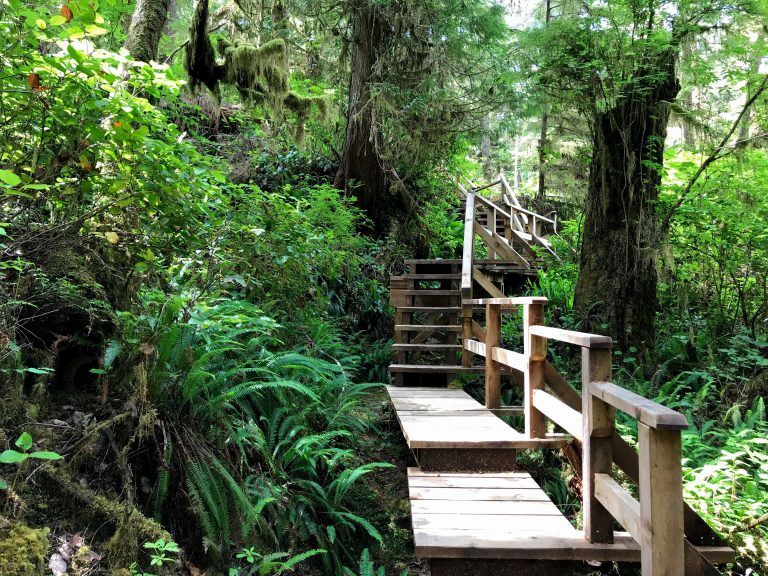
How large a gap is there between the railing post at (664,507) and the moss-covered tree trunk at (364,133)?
27.1 ft

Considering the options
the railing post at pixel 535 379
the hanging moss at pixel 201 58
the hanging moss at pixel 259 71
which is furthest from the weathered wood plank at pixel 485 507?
the hanging moss at pixel 259 71

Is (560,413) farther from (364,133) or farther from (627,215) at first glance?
(364,133)

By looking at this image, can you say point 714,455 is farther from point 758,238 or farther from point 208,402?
point 208,402

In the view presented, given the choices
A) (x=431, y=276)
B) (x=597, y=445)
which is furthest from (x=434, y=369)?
(x=597, y=445)

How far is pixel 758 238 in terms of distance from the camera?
742 cm

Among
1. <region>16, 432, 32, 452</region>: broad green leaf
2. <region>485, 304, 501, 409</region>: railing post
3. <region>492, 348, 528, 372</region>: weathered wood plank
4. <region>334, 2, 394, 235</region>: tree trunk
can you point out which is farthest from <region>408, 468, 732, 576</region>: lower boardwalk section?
<region>334, 2, 394, 235</region>: tree trunk

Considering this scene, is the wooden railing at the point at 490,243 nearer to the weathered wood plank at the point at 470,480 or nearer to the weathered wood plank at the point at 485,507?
the weathered wood plank at the point at 470,480

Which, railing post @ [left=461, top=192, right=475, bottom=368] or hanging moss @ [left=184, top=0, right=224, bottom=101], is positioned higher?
hanging moss @ [left=184, top=0, right=224, bottom=101]

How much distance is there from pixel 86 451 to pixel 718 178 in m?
8.33

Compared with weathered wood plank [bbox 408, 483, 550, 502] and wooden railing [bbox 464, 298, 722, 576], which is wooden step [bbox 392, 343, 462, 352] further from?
weathered wood plank [bbox 408, 483, 550, 502]

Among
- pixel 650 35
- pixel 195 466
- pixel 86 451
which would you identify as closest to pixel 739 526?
pixel 195 466

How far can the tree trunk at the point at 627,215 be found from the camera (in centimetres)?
737

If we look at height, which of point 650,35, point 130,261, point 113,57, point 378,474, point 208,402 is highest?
point 650,35

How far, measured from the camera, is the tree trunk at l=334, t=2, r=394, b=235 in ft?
31.8
